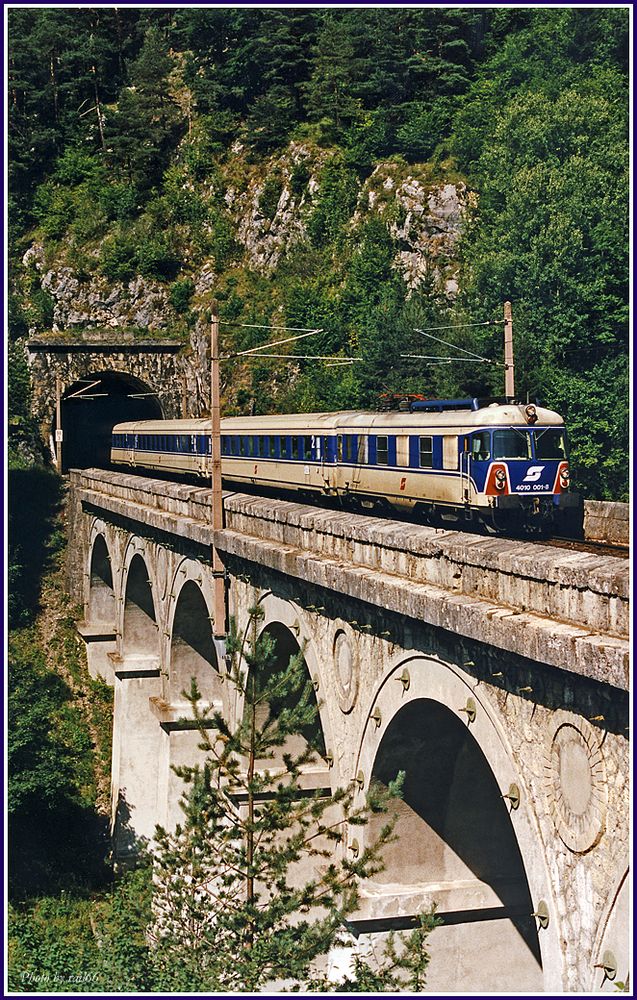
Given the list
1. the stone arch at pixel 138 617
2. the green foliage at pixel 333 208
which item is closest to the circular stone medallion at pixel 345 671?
the stone arch at pixel 138 617

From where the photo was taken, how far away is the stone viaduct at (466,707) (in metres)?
10.5

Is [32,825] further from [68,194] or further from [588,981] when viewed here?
[68,194]

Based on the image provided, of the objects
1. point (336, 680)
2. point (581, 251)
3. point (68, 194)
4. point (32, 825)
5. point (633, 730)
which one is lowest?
point (32, 825)

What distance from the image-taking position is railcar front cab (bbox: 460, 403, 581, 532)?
18.9 metres

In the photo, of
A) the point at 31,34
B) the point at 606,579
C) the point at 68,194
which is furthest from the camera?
the point at 31,34

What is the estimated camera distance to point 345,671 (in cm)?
1756

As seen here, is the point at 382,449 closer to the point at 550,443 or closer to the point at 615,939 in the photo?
the point at 550,443

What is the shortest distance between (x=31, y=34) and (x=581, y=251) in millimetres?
61943

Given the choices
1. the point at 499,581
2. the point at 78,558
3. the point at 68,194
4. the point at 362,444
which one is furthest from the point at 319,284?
the point at 499,581

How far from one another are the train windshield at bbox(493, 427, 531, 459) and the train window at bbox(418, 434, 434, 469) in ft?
→ 6.20

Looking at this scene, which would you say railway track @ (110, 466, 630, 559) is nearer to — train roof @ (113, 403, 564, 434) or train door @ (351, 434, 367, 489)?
train door @ (351, 434, 367, 489)

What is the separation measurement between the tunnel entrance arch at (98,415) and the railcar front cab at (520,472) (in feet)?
150

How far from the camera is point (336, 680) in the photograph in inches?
707

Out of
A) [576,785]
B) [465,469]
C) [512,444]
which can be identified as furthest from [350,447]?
[576,785]
